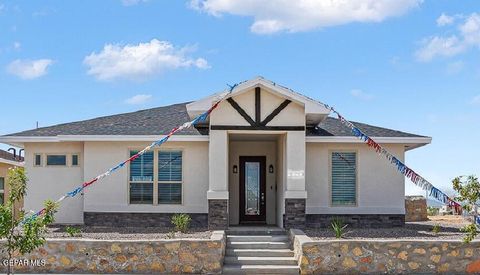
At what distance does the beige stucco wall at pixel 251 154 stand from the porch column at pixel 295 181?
9.41 feet

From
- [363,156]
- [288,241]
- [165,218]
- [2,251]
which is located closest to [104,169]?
[165,218]

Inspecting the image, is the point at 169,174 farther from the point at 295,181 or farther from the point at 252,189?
the point at 295,181

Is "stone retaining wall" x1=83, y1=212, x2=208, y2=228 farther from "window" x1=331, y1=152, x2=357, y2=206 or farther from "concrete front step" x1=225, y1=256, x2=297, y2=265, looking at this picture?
"window" x1=331, y1=152, x2=357, y2=206

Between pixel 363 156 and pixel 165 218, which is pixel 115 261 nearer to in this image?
pixel 165 218

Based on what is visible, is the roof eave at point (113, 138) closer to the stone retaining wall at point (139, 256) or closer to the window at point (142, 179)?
the window at point (142, 179)

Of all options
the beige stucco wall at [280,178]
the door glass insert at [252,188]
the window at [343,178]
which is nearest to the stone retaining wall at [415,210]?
the window at [343,178]

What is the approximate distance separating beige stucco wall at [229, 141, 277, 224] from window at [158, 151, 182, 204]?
2075 mm

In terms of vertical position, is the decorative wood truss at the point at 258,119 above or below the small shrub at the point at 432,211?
above

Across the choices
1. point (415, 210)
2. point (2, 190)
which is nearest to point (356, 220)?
point (415, 210)

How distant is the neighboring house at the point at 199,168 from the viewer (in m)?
16.3

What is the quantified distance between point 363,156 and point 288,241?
4217 millimetres

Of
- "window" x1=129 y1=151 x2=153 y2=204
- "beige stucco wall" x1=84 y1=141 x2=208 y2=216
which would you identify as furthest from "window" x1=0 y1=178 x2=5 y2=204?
"window" x1=129 y1=151 x2=153 y2=204

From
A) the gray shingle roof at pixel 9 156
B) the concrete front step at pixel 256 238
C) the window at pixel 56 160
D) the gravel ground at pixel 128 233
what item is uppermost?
the gray shingle roof at pixel 9 156

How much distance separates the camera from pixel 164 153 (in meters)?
17.6
